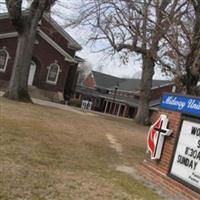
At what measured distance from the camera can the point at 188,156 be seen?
992 centimetres

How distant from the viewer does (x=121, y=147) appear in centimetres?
1614

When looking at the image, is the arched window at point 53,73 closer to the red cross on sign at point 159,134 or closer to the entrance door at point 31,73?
the entrance door at point 31,73

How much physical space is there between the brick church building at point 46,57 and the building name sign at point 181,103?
109ft

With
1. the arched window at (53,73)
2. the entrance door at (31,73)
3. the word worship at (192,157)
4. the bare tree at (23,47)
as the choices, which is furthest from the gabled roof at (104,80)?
the word worship at (192,157)

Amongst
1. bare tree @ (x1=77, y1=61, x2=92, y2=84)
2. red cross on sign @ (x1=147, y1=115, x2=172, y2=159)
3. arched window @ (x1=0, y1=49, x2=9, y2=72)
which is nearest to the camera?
red cross on sign @ (x1=147, y1=115, x2=172, y2=159)

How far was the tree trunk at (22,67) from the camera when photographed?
2706 centimetres

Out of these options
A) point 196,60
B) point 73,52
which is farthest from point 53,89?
point 196,60

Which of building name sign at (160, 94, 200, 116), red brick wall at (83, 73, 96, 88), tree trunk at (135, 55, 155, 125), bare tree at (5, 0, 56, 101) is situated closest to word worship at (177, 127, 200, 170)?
building name sign at (160, 94, 200, 116)

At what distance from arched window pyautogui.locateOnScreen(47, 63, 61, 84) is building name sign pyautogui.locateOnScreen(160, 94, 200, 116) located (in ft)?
117

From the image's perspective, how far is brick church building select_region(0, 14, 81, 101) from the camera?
145 ft

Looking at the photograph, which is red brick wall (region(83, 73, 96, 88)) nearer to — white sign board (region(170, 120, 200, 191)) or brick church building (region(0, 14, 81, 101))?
brick church building (region(0, 14, 81, 101))

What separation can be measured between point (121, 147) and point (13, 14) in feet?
43.3

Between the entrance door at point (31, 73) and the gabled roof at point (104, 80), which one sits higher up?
the gabled roof at point (104, 80)

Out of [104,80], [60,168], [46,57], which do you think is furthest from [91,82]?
[60,168]
